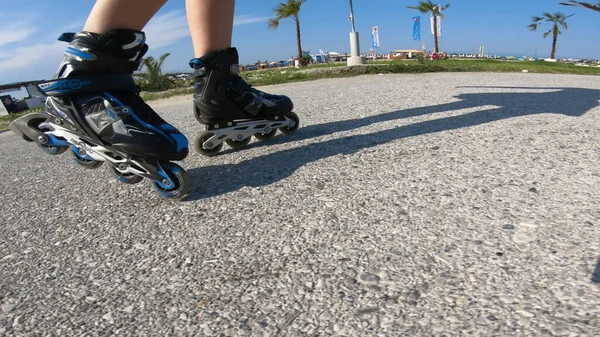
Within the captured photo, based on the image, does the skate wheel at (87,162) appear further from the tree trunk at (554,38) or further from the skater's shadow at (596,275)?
the tree trunk at (554,38)

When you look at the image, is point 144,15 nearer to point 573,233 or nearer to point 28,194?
point 28,194

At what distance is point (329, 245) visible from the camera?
890 mm

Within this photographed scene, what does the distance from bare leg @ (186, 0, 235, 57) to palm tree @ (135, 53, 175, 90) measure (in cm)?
762

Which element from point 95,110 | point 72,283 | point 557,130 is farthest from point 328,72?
point 72,283

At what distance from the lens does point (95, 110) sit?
4.28 ft

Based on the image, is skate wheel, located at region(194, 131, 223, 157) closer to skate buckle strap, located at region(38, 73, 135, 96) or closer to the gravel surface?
the gravel surface

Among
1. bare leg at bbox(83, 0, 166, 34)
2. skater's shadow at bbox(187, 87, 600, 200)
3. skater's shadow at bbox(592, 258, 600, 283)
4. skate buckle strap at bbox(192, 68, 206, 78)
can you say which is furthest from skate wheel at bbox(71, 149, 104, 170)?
skater's shadow at bbox(592, 258, 600, 283)

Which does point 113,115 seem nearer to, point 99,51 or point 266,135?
point 99,51

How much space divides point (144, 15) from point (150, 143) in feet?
1.66

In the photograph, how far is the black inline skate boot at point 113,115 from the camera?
1.24 meters

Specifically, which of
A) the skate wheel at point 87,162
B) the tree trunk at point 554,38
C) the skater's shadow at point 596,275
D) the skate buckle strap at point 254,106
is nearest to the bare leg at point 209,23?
the skate buckle strap at point 254,106

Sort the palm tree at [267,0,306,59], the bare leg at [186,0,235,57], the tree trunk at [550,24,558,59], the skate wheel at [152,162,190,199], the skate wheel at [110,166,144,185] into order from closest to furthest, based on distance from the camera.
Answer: the skate wheel at [152,162,190,199] → the skate wheel at [110,166,144,185] → the bare leg at [186,0,235,57] → the palm tree at [267,0,306,59] → the tree trunk at [550,24,558,59]

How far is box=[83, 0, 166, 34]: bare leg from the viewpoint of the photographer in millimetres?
1299

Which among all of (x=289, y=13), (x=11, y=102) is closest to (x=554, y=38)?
(x=289, y=13)
